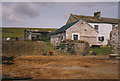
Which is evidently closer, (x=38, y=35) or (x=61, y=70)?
(x=61, y=70)

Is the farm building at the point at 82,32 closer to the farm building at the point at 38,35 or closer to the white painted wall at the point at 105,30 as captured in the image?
the white painted wall at the point at 105,30

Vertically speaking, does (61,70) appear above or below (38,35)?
below

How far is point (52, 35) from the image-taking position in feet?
106

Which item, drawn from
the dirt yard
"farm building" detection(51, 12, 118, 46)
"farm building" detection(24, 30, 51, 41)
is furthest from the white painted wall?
the dirt yard

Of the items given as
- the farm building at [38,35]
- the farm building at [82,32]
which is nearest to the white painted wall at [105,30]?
the farm building at [82,32]

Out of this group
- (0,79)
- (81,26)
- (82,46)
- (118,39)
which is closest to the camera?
(0,79)

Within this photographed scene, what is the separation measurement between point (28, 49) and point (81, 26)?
41.2 feet

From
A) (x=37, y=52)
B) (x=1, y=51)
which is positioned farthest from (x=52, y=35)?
(x=1, y=51)

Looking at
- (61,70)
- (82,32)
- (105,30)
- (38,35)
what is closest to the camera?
(61,70)

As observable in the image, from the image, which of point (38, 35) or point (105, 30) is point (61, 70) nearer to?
point (38, 35)

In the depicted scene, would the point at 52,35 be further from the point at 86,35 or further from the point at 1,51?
the point at 1,51

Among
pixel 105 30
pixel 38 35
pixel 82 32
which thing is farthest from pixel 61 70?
pixel 105 30

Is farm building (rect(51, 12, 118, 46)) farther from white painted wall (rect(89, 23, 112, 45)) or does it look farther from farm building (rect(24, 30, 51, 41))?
farm building (rect(24, 30, 51, 41))

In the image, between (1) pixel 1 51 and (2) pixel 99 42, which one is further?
(2) pixel 99 42
